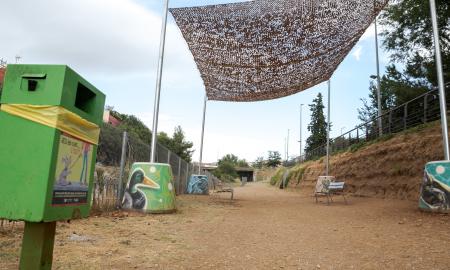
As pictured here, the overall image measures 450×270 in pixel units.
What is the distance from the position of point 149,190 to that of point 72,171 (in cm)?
581

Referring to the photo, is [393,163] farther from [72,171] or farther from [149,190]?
[72,171]

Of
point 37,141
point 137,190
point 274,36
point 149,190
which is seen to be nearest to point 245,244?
point 37,141

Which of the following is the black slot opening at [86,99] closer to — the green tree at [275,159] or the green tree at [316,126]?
the green tree at [316,126]

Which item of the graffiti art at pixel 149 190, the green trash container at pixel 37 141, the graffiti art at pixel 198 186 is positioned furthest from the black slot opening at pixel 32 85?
the graffiti art at pixel 198 186

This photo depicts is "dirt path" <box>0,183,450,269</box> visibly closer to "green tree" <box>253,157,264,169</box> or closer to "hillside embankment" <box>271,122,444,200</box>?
"hillside embankment" <box>271,122,444,200</box>

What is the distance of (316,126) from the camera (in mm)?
55031

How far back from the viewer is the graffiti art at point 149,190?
305 inches

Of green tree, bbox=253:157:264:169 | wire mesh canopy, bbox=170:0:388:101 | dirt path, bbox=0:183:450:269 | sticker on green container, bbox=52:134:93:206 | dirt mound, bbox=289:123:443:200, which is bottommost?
dirt path, bbox=0:183:450:269

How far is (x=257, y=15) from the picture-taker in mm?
9391

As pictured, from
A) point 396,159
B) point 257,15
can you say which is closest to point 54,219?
point 257,15

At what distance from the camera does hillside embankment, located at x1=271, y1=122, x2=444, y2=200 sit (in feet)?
34.0

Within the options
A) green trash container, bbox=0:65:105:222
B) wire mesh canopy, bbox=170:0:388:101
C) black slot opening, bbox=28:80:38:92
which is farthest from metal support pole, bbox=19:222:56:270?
wire mesh canopy, bbox=170:0:388:101

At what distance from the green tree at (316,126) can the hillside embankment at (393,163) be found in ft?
119

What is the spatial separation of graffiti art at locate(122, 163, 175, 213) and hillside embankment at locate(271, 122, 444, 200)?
258 inches
